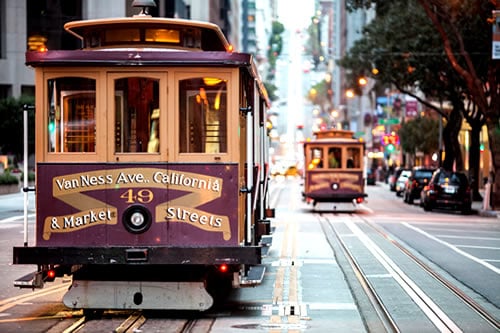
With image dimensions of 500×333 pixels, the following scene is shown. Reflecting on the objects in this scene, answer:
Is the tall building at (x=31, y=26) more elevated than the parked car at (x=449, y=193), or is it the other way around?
the tall building at (x=31, y=26)

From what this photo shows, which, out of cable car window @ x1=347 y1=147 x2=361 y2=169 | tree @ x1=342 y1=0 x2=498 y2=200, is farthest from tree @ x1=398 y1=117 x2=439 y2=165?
cable car window @ x1=347 y1=147 x2=361 y2=169

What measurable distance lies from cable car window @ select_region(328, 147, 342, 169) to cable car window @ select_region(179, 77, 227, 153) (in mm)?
26844

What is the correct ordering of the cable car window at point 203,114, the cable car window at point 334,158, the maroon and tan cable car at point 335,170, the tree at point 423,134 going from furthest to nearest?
1. the tree at point 423,134
2. the cable car window at point 334,158
3. the maroon and tan cable car at point 335,170
4. the cable car window at point 203,114

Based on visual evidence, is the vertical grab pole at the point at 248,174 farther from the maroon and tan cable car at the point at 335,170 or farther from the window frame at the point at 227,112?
the maroon and tan cable car at the point at 335,170

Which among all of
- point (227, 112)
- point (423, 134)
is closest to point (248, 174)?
point (227, 112)

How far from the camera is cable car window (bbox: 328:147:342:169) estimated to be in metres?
39.3

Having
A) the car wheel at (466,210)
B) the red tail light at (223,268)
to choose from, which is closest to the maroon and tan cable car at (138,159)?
the red tail light at (223,268)

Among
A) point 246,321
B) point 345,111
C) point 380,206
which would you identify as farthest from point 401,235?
point 345,111

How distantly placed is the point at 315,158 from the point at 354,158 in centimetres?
144

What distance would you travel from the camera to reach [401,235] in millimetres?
28641

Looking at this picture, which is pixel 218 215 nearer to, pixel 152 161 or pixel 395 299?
pixel 152 161

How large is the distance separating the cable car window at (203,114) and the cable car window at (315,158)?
26.9 meters

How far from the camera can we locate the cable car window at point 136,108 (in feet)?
41.3

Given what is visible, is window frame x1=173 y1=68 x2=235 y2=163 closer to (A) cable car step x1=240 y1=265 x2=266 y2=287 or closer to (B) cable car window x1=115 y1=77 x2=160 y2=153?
(B) cable car window x1=115 y1=77 x2=160 y2=153
